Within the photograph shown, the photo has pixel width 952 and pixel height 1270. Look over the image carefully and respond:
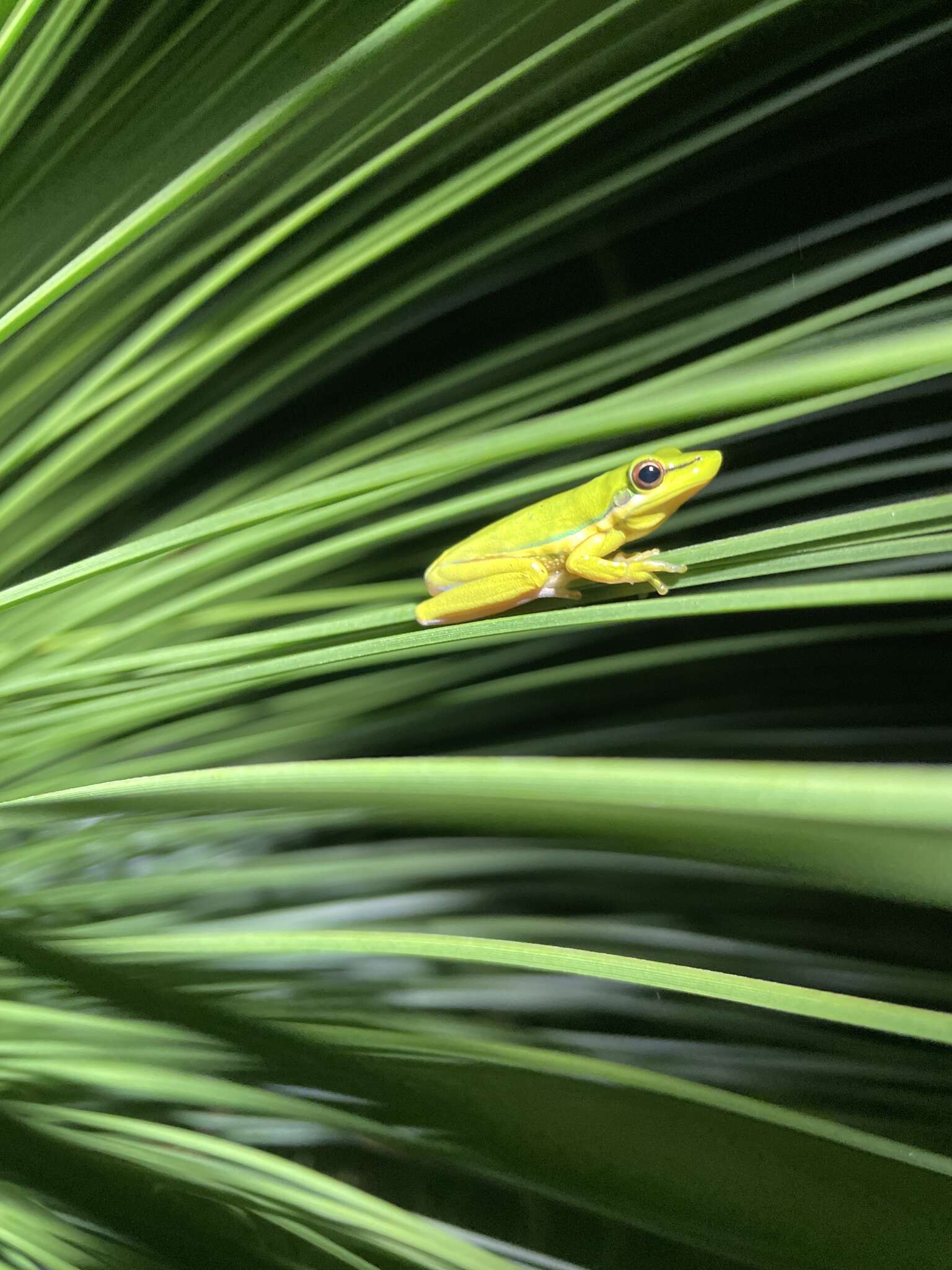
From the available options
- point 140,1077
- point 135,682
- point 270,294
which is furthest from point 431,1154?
point 270,294

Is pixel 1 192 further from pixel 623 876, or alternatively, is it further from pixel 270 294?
pixel 623 876

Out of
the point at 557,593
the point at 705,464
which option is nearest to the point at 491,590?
the point at 557,593

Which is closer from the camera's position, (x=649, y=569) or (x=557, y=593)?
(x=649, y=569)

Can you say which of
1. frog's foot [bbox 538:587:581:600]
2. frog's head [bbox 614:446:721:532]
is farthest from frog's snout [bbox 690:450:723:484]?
frog's foot [bbox 538:587:581:600]

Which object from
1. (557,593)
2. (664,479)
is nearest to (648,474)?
(664,479)

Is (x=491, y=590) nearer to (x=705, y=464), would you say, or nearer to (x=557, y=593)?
(x=557, y=593)

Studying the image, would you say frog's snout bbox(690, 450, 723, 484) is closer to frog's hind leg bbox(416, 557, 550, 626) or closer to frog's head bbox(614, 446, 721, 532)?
frog's head bbox(614, 446, 721, 532)

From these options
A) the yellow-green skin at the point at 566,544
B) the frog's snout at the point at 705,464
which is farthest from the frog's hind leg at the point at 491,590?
the frog's snout at the point at 705,464
